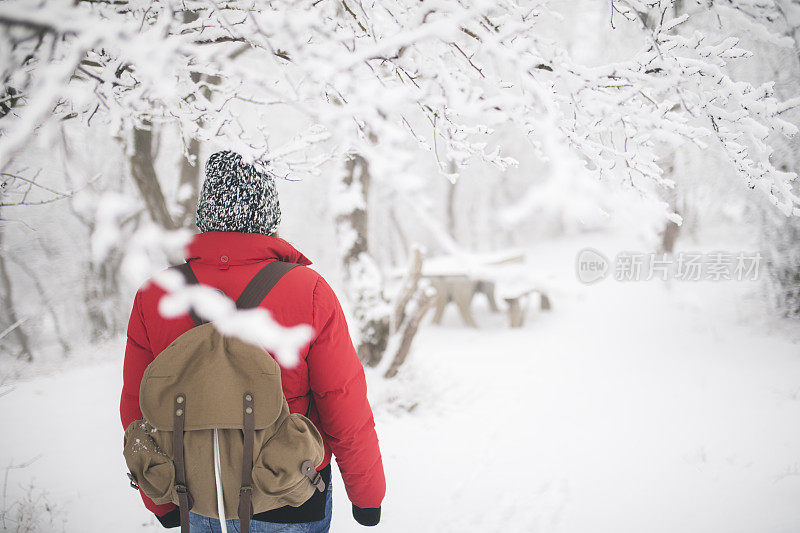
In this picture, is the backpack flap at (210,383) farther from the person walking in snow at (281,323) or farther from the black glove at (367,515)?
the black glove at (367,515)

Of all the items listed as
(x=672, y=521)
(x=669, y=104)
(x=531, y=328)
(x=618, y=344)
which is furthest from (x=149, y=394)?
(x=531, y=328)

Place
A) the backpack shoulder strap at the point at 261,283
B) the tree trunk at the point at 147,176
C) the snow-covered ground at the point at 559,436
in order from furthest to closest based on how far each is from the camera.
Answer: the tree trunk at the point at 147,176 → the snow-covered ground at the point at 559,436 → the backpack shoulder strap at the point at 261,283

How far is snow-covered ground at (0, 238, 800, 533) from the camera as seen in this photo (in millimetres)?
2416

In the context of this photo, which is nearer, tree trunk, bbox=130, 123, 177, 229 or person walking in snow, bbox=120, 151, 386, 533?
person walking in snow, bbox=120, 151, 386, 533

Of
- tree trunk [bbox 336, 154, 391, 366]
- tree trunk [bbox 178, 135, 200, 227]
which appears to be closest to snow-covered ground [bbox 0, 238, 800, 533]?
tree trunk [bbox 336, 154, 391, 366]

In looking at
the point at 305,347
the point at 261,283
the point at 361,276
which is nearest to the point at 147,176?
the point at 361,276

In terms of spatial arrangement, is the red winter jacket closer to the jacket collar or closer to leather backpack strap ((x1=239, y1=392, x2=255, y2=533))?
the jacket collar

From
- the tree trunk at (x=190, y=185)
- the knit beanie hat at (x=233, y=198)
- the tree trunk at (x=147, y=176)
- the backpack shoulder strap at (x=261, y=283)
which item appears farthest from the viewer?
the tree trunk at (x=190, y=185)

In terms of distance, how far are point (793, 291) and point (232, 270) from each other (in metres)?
7.03

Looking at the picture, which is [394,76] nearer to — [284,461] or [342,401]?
[342,401]

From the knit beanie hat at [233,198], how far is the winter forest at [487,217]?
7 centimetres

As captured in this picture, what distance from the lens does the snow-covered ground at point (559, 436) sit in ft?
7.93

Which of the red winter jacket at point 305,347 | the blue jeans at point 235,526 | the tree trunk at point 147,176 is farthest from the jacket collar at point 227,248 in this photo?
the tree trunk at point 147,176

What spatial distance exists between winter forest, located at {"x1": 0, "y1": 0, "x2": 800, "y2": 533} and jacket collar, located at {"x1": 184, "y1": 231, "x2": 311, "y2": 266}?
13 centimetres
